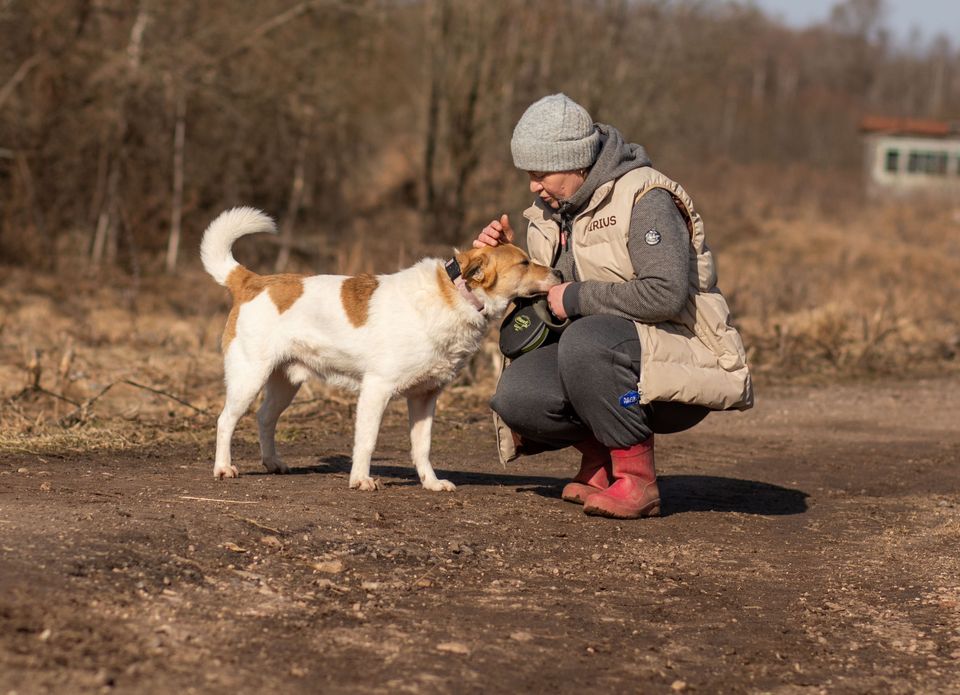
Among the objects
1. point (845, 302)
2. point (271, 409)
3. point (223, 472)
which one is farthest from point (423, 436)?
point (845, 302)

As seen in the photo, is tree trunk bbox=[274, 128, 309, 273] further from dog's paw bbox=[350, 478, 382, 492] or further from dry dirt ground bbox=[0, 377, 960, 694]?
dog's paw bbox=[350, 478, 382, 492]

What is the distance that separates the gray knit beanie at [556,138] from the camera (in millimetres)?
5211

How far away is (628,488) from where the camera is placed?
215 inches

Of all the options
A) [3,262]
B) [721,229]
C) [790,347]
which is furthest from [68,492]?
[721,229]

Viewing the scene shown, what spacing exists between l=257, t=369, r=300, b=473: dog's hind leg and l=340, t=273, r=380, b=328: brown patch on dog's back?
1.98 feet

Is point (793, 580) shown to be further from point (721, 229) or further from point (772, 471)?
point (721, 229)

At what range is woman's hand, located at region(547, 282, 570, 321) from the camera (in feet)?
17.9

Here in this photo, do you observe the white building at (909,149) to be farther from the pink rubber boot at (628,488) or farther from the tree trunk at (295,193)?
the pink rubber boot at (628,488)

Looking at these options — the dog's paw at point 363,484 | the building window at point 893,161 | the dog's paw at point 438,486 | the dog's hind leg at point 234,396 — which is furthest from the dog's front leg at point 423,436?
the building window at point 893,161

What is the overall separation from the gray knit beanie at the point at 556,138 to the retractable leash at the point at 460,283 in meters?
0.63

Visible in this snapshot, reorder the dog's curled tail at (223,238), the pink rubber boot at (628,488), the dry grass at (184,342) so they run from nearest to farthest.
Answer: the pink rubber boot at (628,488)
the dog's curled tail at (223,238)
the dry grass at (184,342)

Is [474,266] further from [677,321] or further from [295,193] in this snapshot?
[295,193]

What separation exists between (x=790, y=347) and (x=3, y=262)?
358 inches

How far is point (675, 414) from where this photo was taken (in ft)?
18.1
